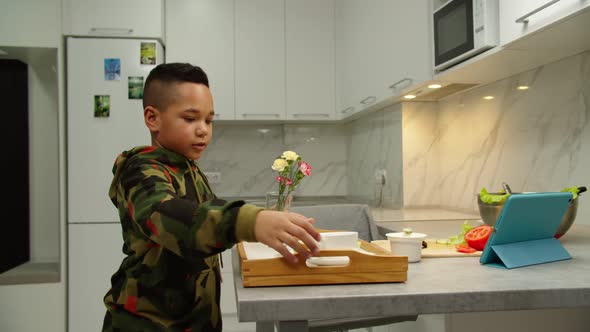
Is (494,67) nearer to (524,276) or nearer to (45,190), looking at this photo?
(524,276)

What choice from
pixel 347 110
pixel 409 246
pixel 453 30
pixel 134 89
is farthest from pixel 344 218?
pixel 134 89

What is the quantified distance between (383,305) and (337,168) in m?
3.09

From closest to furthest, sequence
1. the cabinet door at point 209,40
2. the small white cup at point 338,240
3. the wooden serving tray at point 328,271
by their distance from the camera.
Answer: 1. the wooden serving tray at point 328,271
2. the small white cup at point 338,240
3. the cabinet door at point 209,40

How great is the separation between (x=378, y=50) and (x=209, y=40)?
4.29 feet

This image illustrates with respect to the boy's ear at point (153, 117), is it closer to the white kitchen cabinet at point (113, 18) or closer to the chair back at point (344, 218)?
the chair back at point (344, 218)

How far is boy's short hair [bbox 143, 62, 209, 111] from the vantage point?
0.93 m

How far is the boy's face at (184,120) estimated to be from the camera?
916mm

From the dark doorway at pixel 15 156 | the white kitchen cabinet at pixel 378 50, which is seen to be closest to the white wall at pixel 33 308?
the dark doorway at pixel 15 156

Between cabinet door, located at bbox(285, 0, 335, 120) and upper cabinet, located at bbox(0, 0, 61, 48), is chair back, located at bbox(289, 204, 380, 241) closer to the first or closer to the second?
cabinet door, located at bbox(285, 0, 335, 120)

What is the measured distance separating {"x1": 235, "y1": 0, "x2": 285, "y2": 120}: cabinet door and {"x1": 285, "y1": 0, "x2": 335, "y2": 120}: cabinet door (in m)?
0.06

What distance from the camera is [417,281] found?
789 mm

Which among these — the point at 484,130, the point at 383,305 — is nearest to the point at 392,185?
the point at 484,130

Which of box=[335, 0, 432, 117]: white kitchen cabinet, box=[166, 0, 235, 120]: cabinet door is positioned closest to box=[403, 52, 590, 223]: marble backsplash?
box=[335, 0, 432, 117]: white kitchen cabinet

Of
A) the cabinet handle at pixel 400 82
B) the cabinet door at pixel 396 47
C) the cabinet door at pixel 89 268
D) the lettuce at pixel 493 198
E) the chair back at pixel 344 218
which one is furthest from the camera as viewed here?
the cabinet door at pixel 89 268
